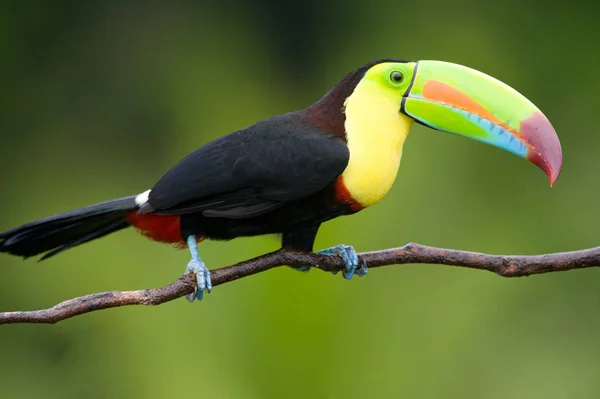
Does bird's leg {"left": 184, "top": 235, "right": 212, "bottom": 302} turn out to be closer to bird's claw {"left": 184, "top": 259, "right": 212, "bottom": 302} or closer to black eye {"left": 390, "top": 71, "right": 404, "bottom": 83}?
bird's claw {"left": 184, "top": 259, "right": 212, "bottom": 302}

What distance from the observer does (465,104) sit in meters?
2.78

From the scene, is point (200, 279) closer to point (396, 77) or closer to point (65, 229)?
point (65, 229)

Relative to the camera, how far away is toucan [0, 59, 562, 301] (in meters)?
2.77

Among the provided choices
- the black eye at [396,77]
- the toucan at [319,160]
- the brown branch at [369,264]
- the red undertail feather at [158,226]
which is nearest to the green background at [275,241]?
the red undertail feather at [158,226]

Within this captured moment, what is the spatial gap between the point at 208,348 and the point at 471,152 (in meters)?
1.70

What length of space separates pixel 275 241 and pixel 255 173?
3.17 feet

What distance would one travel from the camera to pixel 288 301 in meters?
4.33

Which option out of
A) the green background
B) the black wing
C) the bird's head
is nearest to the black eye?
the bird's head

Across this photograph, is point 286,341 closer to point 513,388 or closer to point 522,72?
point 513,388

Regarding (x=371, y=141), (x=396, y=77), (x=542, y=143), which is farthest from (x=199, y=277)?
(x=542, y=143)

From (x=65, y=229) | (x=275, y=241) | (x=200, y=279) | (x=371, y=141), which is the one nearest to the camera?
(x=200, y=279)

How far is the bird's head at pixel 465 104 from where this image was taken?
268 cm

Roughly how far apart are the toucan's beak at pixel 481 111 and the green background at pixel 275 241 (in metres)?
1.57

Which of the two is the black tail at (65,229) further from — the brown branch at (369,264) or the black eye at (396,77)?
the black eye at (396,77)
